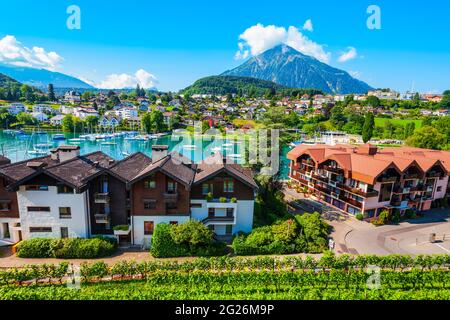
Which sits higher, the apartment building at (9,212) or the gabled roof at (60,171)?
the gabled roof at (60,171)

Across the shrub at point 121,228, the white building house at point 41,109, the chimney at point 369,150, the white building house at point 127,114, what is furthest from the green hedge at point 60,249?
the white building house at point 41,109

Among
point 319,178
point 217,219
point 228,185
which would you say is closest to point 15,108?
point 228,185

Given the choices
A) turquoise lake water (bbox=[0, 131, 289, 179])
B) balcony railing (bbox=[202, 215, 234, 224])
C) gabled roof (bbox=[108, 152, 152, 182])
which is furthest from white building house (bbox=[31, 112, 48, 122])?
balcony railing (bbox=[202, 215, 234, 224])

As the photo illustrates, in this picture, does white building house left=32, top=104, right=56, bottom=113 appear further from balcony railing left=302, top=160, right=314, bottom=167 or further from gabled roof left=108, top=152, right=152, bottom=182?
balcony railing left=302, top=160, right=314, bottom=167

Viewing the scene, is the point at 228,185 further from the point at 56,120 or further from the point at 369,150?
the point at 56,120

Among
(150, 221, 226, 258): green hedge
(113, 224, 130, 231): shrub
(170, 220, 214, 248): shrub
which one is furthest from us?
(113, 224, 130, 231): shrub

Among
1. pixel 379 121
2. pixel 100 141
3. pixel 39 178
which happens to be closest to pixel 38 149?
pixel 100 141

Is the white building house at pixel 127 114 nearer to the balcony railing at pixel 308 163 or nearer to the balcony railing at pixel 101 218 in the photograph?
the balcony railing at pixel 308 163
